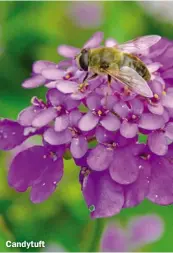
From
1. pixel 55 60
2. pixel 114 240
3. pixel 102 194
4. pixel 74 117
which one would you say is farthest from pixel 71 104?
pixel 55 60

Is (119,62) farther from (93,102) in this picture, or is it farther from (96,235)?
(96,235)

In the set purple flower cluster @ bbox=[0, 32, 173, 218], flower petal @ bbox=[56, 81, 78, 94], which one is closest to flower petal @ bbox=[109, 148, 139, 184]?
purple flower cluster @ bbox=[0, 32, 173, 218]

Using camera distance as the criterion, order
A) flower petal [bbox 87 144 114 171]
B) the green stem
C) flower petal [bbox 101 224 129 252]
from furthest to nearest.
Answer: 1. flower petal [bbox 101 224 129 252]
2. the green stem
3. flower petal [bbox 87 144 114 171]

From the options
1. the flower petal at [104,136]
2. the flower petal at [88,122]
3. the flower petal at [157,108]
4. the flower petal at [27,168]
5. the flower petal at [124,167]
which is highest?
the flower petal at [157,108]

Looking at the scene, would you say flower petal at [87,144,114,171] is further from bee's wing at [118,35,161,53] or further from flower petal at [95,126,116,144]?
bee's wing at [118,35,161,53]

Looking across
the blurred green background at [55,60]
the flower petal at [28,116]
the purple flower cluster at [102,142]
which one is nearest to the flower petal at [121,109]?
the purple flower cluster at [102,142]

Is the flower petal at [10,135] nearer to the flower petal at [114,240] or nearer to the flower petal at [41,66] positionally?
the flower petal at [41,66]

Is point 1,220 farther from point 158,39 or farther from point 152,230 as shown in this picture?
point 158,39
